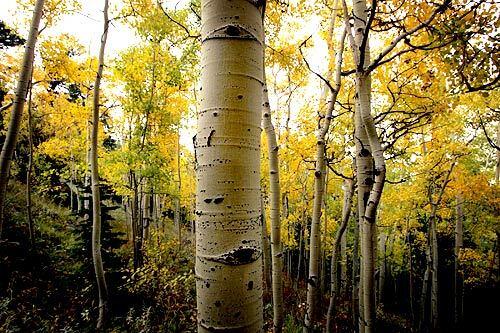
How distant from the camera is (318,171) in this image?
4.15 m

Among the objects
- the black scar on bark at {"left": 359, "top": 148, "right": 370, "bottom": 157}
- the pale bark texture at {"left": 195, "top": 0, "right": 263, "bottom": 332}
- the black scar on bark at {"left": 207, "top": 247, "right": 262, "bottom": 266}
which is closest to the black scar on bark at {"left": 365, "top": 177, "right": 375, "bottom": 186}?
the black scar on bark at {"left": 359, "top": 148, "right": 370, "bottom": 157}

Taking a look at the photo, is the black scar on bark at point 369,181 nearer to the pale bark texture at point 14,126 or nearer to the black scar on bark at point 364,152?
the black scar on bark at point 364,152

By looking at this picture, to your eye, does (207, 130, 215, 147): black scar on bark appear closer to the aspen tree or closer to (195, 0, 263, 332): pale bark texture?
(195, 0, 263, 332): pale bark texture

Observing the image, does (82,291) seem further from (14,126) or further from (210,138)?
(210,138)

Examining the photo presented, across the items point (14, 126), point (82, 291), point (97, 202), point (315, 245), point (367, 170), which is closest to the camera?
→ point (367, 170)

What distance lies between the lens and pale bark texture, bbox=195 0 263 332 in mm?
863

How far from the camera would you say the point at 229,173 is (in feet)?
2.95

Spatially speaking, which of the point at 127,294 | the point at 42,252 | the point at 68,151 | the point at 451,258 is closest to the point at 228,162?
the point at 127,294

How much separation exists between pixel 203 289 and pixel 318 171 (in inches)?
137

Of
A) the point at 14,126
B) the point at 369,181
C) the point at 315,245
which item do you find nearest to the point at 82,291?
the point at 14,126

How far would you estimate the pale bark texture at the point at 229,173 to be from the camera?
863mm

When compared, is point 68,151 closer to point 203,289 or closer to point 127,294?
point 127,294

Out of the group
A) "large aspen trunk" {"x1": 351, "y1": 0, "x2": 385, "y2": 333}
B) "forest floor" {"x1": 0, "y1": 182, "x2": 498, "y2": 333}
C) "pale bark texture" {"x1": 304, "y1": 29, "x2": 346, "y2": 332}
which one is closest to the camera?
"large aspen trunk" {"x1": 351, "y1": 0, "x2": 385, "y2": 333}

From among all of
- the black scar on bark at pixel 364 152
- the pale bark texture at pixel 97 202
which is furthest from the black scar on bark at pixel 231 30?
the pale bark texture at pixel 97 202
